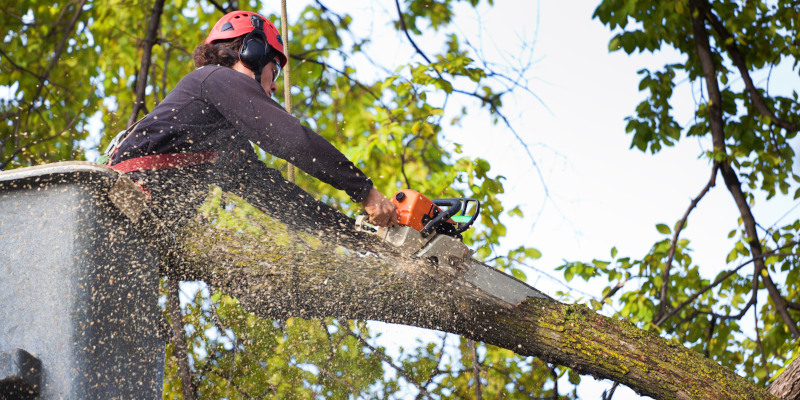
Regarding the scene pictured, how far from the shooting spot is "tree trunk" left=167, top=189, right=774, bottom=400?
2.71 metres

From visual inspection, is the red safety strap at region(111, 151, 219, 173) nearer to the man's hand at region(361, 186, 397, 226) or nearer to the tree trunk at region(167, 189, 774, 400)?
→ the tree trunk at region(167, 189, 774, 400)

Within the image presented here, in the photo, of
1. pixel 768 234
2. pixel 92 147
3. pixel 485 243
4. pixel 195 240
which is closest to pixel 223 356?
pixel 195 240

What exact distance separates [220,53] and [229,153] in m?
0.61

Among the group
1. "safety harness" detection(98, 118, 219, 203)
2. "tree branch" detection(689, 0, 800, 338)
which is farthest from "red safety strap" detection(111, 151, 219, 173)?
"tree branch" detection(689, 0, 800, 338)

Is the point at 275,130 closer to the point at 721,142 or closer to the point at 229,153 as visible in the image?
the point at 229,153

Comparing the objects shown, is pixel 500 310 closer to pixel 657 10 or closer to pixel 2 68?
pixel 657 10

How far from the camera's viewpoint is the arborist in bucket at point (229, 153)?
274 centimetres

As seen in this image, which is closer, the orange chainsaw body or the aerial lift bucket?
the aerial lift bucket

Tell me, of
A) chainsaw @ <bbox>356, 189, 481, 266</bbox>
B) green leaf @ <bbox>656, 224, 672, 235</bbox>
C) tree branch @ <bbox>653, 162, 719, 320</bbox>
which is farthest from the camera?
green leaf @ <bbox>656, 224, 672, 235</bbox>

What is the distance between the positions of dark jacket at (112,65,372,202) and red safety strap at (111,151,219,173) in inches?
1.3

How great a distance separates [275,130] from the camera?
107 inches

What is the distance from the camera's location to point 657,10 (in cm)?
534

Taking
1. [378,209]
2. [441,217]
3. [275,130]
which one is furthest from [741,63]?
[275,130]

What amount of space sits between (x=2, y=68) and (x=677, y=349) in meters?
7.23
